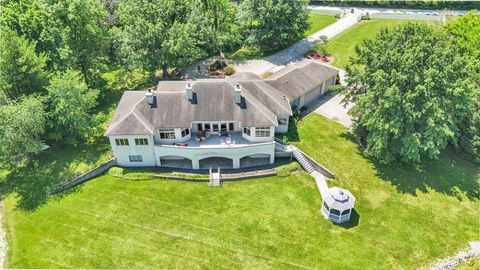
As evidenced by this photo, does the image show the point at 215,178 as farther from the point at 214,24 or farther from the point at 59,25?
the point at 214,24

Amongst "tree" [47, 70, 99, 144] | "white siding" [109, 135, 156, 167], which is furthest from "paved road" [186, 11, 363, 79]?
"white siding" [109, 135, 156, 167]

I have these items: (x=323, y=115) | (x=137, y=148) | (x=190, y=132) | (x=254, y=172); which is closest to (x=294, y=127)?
(x=323, y=115)

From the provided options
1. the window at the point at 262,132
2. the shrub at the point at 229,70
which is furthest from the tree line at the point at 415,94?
the shrub at the point at 229,70

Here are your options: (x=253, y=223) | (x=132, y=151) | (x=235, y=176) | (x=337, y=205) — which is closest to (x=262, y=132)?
(x=235, y=176)

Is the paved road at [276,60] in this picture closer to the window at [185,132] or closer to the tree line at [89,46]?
the tree line at [89,46]

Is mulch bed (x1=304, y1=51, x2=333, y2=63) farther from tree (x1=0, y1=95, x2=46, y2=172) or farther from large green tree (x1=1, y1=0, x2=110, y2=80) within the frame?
tree (x1=0, y1=95, x2=46, y2=172)

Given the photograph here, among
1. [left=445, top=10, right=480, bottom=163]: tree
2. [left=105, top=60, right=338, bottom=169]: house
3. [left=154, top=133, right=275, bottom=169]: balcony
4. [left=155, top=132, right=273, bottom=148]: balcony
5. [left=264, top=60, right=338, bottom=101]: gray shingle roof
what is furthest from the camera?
[left=264, top=60, right=338, bottom=101]: gray shingle roof
